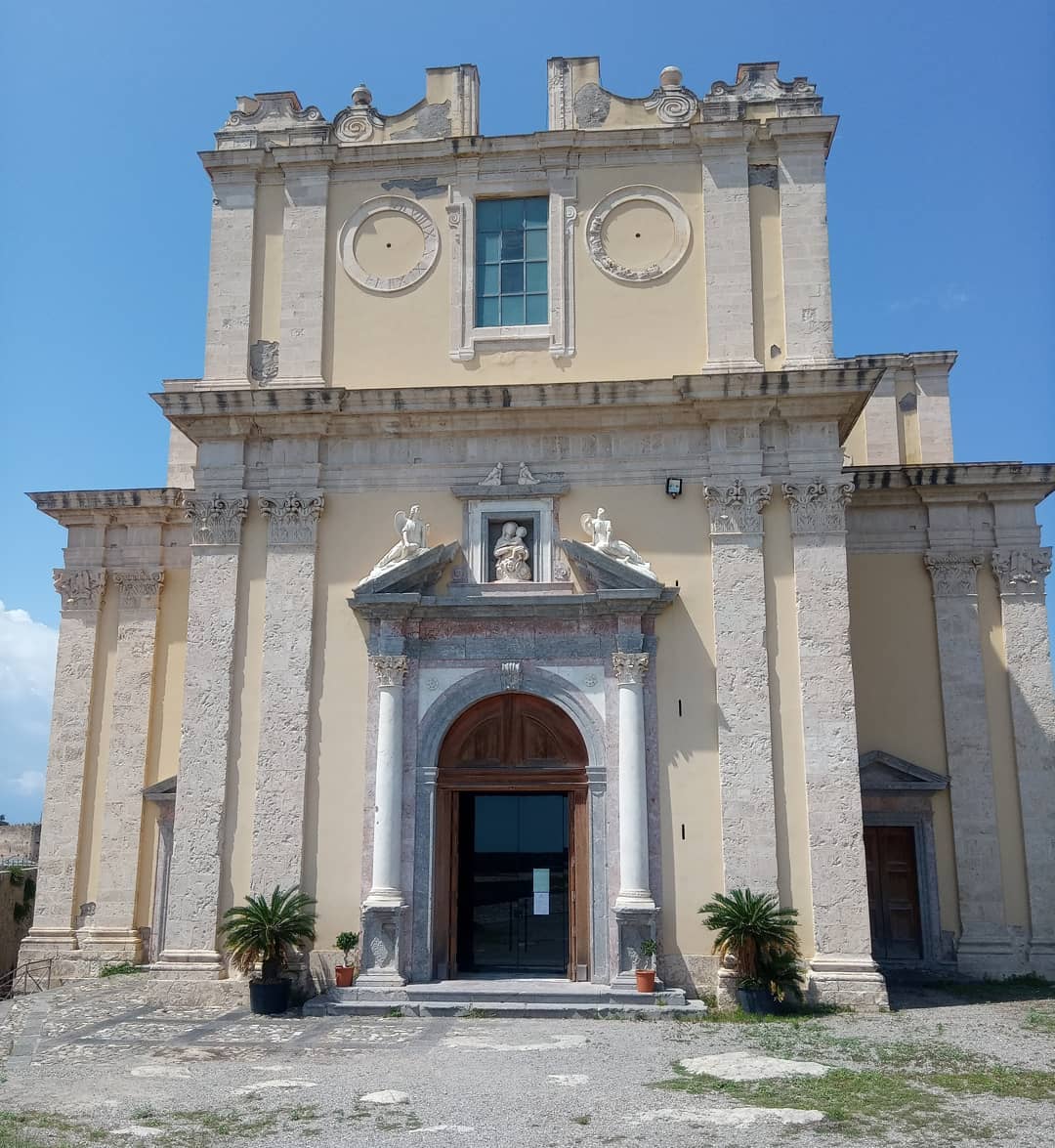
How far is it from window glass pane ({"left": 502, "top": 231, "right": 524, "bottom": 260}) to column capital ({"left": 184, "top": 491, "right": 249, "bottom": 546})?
205 inches

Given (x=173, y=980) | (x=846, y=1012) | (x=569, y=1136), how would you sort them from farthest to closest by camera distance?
(x=173, y=980)
(x=846, y=1012)
(x=569, y=1136)

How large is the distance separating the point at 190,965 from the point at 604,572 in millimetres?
7358

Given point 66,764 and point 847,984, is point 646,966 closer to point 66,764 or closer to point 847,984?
point 847,984

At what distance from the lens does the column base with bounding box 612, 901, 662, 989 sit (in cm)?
1421

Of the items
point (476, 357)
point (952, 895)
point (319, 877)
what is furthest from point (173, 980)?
point (952, 895)

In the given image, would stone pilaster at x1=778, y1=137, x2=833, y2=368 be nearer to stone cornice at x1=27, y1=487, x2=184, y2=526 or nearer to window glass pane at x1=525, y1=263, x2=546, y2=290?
window glass pane at x1=525, y1=263, x2=546, y2=290

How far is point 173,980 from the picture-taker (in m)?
15.0

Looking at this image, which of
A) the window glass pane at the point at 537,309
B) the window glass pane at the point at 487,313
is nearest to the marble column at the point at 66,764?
the window glass pane at the point at 487,313

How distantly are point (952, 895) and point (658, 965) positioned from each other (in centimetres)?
588

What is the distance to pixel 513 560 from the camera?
1584cm

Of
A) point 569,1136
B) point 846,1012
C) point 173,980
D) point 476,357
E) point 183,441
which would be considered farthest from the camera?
point 183,441

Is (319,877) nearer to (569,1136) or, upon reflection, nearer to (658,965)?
(658,965)

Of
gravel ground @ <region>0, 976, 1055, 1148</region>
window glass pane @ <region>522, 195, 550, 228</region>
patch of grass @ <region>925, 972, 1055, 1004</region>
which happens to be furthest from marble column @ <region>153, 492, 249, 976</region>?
patch of grass @ <region>925, 972, 1055, 1004</region>

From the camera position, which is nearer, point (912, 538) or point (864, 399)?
point (864, 399)
